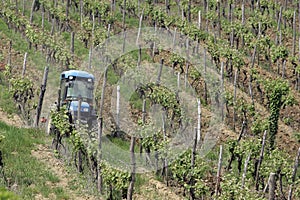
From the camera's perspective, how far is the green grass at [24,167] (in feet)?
42.3

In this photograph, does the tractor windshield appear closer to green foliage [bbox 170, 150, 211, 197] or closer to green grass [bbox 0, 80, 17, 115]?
green grass [bbox 0, 80, 17, 115]

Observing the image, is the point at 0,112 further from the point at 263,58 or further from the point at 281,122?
the point at 263,58

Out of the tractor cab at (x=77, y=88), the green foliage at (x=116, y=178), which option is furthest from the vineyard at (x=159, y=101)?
the tractor cab at (x=77, y=88)

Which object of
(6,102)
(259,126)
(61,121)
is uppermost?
(61,121)

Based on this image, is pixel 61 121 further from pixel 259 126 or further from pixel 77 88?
pixel 259 126

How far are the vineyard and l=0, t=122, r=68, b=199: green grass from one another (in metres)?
0.11

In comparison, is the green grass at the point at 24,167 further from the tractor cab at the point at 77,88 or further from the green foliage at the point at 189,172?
the green foliage at the point at 189,172

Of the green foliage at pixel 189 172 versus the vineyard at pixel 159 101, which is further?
the vineyard at pixel 159 101

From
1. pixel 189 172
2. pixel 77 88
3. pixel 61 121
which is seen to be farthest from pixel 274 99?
pixel 61 121

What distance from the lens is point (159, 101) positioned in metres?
21.0

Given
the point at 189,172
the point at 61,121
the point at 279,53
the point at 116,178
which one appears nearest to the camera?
the point at 116,178

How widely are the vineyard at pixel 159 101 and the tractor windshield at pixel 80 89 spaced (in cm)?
65

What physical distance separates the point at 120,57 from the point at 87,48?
2754 millimetres

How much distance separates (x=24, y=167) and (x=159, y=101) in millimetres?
8262
